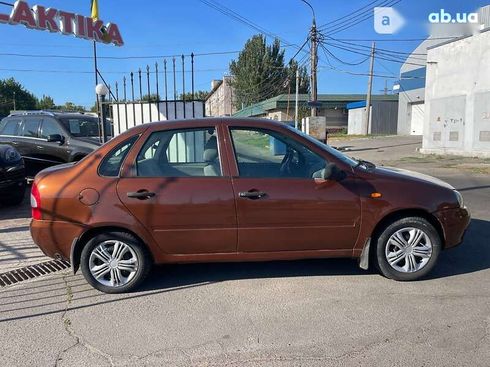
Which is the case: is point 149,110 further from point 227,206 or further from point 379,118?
point 379,118

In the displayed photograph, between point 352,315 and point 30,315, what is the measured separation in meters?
2.85

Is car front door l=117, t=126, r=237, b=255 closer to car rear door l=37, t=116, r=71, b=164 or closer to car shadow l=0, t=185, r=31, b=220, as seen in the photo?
car shadow l=0, t=185, r=31, b=220

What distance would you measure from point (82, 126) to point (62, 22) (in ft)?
16.8

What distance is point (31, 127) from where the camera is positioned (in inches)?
417

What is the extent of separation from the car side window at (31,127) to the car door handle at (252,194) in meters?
7.99

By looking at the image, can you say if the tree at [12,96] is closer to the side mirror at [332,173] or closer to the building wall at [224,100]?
the building wall at [224,100]

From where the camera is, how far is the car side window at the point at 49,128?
33.8 ft

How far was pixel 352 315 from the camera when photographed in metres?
3.84

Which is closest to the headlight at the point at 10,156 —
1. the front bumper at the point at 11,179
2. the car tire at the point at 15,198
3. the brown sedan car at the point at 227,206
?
the front bumper at the point at 11,179

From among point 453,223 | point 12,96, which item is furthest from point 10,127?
point 12,96

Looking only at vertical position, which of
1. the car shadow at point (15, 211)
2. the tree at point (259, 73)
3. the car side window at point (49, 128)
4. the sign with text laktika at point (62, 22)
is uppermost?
the tree at point (259, 73)

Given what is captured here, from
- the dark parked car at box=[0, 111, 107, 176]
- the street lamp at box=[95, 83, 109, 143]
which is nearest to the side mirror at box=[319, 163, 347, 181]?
the street lamp at box=[95, 83, 109, 143]

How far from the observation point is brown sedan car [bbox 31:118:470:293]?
14.1 feet

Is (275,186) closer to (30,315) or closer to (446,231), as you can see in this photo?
(446,231)
